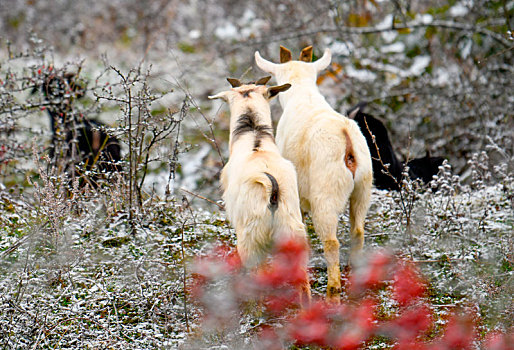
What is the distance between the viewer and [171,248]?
5.33m

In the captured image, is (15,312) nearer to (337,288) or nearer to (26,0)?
(337,288)

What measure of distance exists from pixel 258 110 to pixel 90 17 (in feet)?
45.4

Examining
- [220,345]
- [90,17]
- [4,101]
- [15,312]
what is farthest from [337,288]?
[90,17]

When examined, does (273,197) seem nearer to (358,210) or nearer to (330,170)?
(330,170)

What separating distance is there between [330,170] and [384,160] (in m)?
2.75

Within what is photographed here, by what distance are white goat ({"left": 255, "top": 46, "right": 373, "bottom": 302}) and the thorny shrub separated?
27cm

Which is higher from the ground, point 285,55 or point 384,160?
point 285,55

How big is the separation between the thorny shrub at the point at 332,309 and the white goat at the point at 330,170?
273 mm

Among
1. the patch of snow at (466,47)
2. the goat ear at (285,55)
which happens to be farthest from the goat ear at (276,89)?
the patch of snow at (466,47)

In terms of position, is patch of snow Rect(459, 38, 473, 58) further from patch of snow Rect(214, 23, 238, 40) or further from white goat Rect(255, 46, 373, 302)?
patch of snow Rect(214, 23, 238, 40)

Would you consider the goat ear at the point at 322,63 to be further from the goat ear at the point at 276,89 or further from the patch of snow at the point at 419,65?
the patch of snow at the point at 419,65

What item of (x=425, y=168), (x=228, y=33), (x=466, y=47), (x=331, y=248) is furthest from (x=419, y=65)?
(x=331, y=248)

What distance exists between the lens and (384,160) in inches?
276

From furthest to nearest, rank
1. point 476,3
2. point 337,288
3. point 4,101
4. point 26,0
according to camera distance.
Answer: point 26,0 < point 476,3 < point 4,101 < point 337,288
